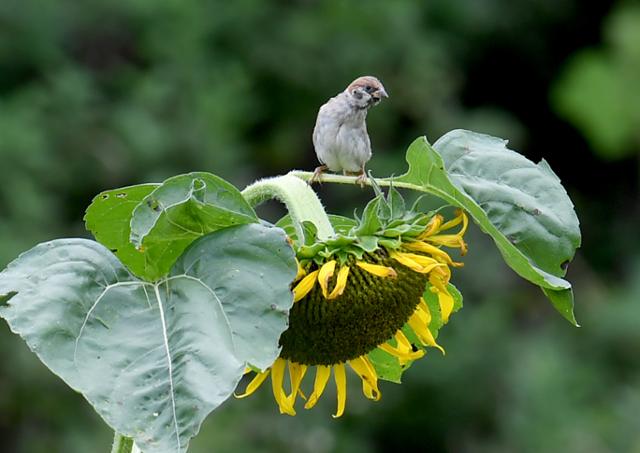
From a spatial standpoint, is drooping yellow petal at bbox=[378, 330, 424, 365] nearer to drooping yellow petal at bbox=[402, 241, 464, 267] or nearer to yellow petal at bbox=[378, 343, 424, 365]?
yellow petal at bbox=[378, 343, 424, 365]

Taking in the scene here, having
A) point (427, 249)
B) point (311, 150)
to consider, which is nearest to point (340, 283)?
point (427, 249)

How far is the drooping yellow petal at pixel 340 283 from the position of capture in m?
1.36

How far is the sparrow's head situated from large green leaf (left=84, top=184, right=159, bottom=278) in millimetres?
575

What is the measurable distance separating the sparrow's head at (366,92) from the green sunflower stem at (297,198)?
0.50m

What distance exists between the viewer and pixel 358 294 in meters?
1.40

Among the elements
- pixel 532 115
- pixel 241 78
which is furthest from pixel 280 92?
pixel 532 115

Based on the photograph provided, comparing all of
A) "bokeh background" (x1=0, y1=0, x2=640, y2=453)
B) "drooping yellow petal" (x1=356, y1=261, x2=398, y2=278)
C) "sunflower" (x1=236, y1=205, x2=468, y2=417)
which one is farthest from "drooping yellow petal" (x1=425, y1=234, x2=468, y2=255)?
"bokeh background" (x1=0, y1=0, x2=640, y2=453)

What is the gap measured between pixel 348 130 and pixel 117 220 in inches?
27.1

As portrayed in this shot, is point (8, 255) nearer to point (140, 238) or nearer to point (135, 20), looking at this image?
point (135, 20)

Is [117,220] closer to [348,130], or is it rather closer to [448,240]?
[448,240]

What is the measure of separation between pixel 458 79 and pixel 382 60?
794mm

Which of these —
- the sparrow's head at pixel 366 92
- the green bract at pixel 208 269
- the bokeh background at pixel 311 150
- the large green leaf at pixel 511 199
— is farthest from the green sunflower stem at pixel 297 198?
the bokeh background at pixel 311 150

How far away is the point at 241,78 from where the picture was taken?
8055 millimetres

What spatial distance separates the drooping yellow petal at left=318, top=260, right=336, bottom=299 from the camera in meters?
1.37
